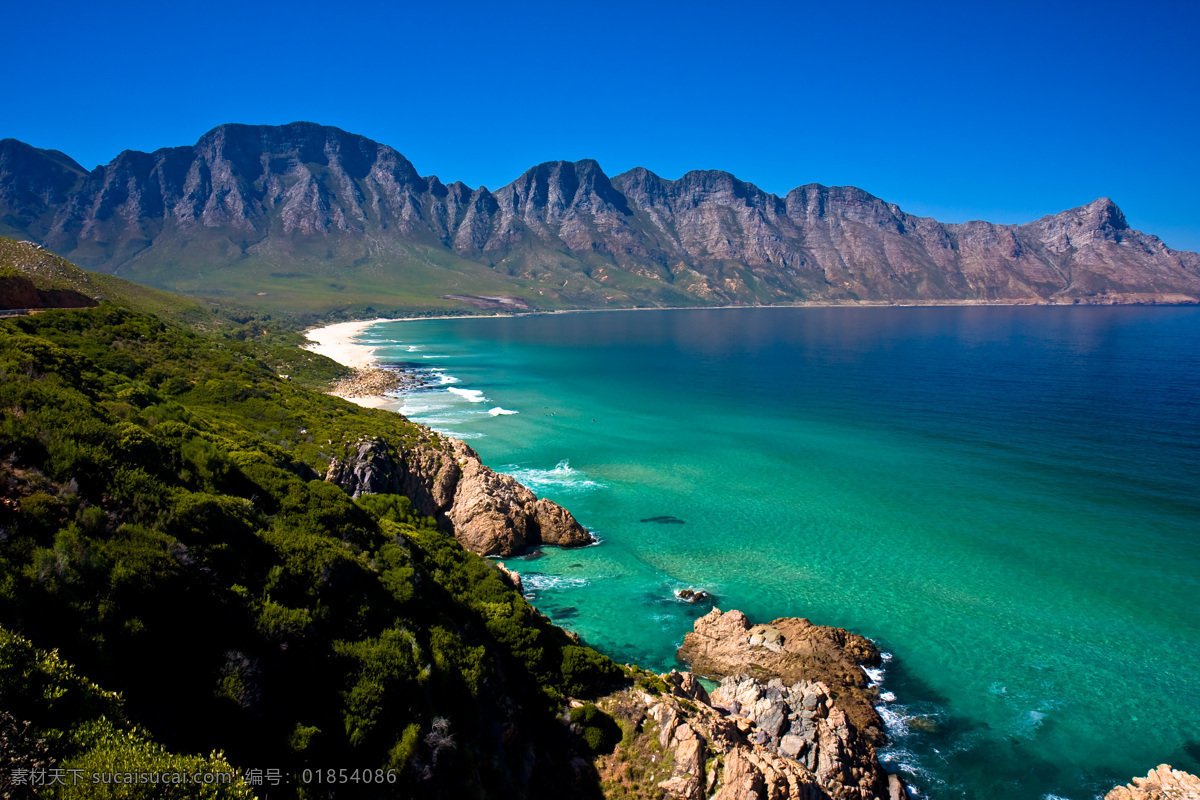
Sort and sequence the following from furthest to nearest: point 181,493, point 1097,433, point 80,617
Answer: point 1097,433 < point 181,493 < point 80,617

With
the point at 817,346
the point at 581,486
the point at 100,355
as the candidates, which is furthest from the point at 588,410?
the point at 817,346

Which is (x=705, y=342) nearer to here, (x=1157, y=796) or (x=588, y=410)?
(x=588, y=410)

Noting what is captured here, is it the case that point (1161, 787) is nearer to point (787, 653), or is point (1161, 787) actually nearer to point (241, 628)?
point (787, 653)

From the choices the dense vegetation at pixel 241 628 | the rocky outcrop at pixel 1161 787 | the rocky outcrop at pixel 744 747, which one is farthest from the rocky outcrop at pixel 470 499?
the rocky outcrop at pixel 1161 787

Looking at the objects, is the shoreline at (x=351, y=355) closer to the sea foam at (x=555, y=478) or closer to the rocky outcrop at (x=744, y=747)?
the sea foam at (x=555, y=478)

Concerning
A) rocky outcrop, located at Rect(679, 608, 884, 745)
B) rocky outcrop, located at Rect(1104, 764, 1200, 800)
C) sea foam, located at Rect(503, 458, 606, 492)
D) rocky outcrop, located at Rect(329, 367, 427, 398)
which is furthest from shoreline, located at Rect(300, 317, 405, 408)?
rocky outcrop, located at Rect(1104, 764, 1200, 800)

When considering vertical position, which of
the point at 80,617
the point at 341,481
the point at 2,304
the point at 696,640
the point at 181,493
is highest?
the point at 2,304

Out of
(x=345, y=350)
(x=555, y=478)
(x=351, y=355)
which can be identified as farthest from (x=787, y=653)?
(x=345, y=350)

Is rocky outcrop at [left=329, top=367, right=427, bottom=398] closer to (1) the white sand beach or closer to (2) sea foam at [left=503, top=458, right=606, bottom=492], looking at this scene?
(1) the white sand beach
